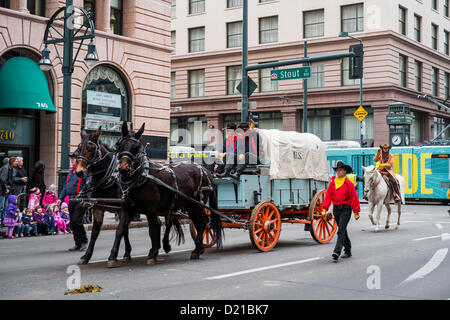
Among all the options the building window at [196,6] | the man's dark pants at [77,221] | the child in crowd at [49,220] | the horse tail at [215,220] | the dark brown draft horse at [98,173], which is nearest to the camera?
the dark brown draft horse at [98,173]

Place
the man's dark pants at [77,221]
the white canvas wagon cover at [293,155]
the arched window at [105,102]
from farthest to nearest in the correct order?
the arched window at [105,102], the man's dark pants at [77,221], the white canvas wagon cover at [293,155]

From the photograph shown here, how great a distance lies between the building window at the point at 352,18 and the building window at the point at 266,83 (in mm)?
6614

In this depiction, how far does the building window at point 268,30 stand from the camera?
46.3 metres

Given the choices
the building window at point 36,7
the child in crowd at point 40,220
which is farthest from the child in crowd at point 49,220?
the building window at point 36,7

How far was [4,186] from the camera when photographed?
15633 mm

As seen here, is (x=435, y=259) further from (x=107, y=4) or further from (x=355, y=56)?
(x=107, y=4)

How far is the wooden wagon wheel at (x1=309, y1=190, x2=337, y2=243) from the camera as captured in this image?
13055mm

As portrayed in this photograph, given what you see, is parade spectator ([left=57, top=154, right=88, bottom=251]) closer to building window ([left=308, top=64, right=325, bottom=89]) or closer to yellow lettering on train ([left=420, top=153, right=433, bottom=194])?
yellow lettering on train ([left=420, top=153, right=433, bottom=194])

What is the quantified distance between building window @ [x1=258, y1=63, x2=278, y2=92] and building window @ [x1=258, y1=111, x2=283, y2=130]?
1.90m

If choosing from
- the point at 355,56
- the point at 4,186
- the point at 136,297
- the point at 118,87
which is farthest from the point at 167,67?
the point at 136,297

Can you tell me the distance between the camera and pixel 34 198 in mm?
16156

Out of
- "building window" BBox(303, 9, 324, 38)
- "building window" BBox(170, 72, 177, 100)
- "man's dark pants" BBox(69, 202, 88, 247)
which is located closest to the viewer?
"man's dark pants" BBox(69, 202, 88, 247)

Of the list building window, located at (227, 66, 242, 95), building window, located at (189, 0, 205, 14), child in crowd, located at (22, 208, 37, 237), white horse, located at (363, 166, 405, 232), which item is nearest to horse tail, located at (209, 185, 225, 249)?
child in crowd, located at (22, 208, 37, 237)

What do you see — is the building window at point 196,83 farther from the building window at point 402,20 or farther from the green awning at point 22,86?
the green awning at point 22,86
